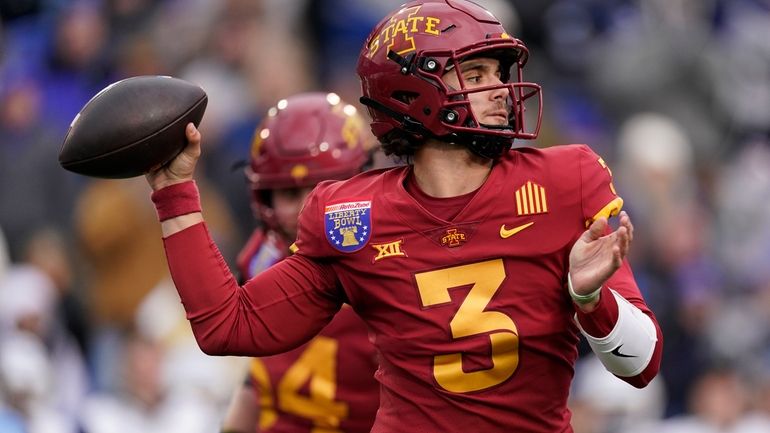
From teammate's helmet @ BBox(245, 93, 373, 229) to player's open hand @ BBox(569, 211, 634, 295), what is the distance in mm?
1525

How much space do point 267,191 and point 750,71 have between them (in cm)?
565

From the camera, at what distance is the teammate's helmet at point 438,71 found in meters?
3.67

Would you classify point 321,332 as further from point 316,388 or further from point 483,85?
point 483,85

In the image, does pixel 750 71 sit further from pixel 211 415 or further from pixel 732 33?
pixel 211 415

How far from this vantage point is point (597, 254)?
341cm

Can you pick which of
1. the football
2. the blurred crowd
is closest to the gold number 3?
the football

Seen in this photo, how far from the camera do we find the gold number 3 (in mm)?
3604

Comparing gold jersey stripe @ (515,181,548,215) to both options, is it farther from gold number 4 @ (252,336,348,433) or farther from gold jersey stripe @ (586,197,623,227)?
gold number 4 @ (252,336,348,433)

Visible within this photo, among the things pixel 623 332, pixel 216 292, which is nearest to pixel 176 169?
pixel 216 292

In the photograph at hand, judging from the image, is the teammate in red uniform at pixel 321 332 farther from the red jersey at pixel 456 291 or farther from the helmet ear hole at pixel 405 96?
the helmet ear hole at pixel 405 96

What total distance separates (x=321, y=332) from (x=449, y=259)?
1.15 m

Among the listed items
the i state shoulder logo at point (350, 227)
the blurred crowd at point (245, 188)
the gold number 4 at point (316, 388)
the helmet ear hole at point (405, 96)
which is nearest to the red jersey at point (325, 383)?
the gold number 4 at point (316, 388)

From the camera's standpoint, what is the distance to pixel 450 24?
374 centimetres

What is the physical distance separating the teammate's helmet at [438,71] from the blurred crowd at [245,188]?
3.39 metres
